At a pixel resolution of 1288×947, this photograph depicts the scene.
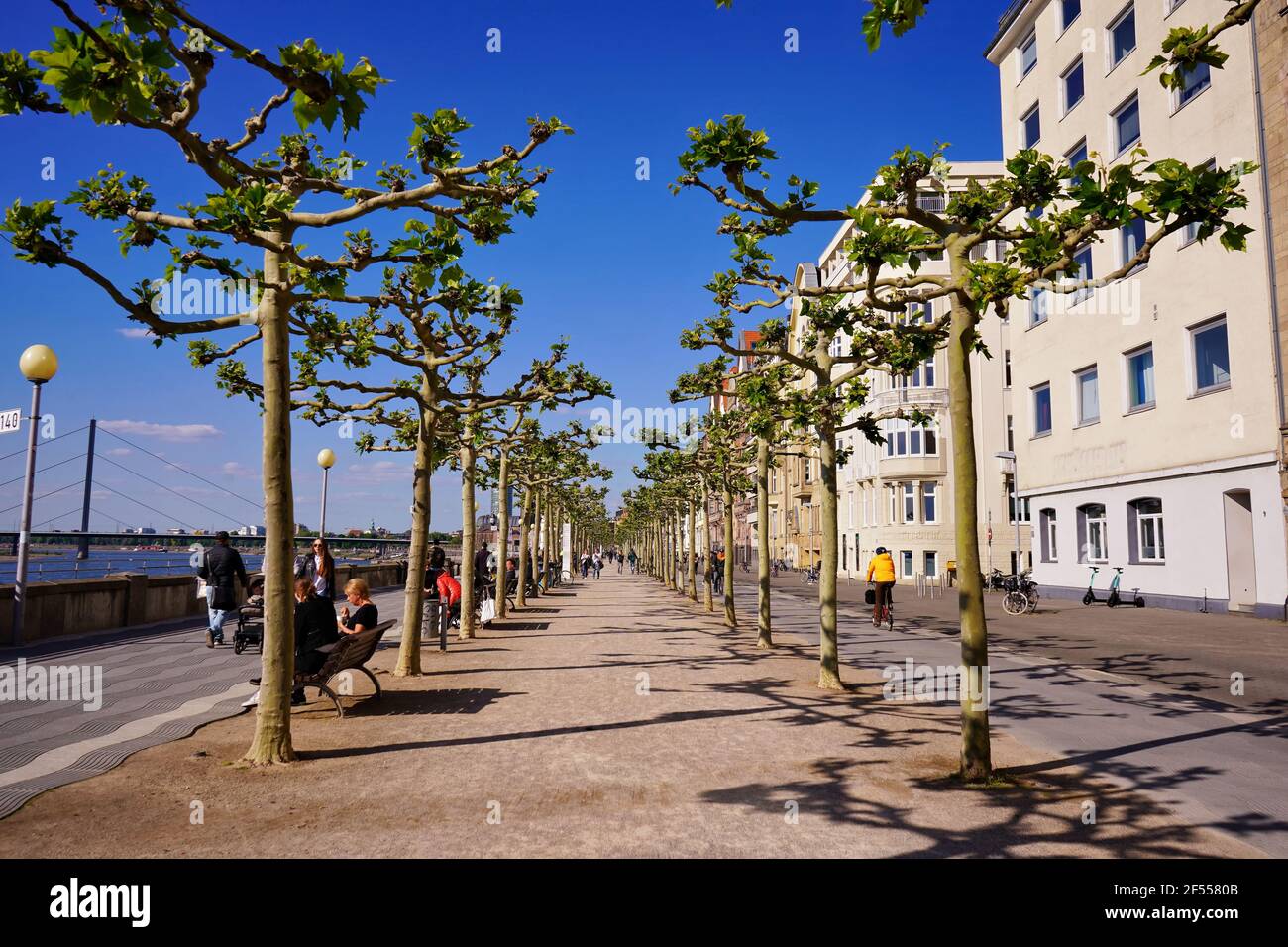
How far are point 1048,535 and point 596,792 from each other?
32783 millimetres

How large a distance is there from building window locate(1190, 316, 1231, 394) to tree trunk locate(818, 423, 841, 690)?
17.7 m

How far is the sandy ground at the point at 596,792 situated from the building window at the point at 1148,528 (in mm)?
21035

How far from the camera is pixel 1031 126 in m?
35.7

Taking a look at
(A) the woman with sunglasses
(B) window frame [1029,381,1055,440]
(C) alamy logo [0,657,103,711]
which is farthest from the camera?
(B) window frame [1029,381,1055,440]

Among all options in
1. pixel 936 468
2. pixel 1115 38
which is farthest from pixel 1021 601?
pixel 936 468

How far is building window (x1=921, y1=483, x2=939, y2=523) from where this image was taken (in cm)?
5094

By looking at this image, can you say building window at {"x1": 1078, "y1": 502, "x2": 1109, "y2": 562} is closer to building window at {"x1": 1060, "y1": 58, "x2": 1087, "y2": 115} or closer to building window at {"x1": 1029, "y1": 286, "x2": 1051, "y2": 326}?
building window at {"x1": 1029, "y1": 286, "x2": 1051, "y2": 326}

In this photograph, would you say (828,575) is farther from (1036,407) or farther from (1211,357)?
(1036,407)

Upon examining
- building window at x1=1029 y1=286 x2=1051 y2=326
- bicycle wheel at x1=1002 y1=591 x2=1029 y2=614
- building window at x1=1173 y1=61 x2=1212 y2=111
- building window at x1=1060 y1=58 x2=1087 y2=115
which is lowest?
bicycle wheel at x1=1002 y1=591 x2=1029 y2=614

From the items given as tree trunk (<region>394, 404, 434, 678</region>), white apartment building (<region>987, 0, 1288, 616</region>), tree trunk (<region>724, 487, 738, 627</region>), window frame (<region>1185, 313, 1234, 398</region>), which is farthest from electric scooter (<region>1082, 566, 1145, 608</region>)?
tree trunk (<region>394, 404, 434, 678</region>)

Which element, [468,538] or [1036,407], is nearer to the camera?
[468,538]

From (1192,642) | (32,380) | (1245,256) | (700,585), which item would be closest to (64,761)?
(32,380)
